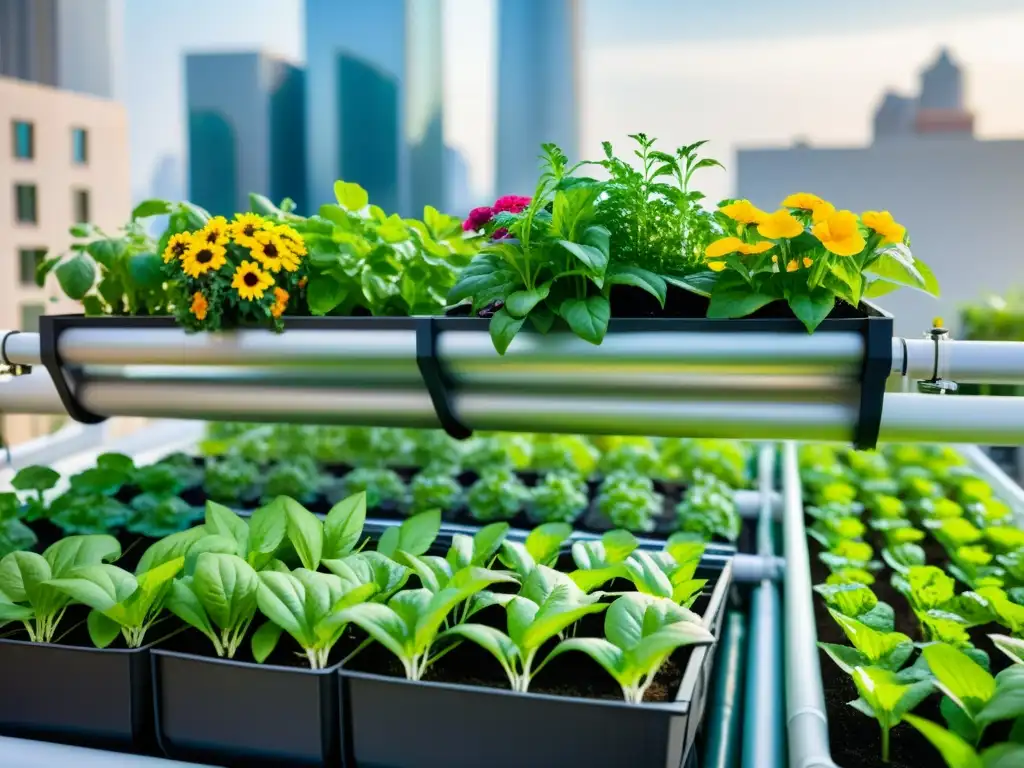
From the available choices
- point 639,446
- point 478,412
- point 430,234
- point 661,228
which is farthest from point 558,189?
point 639,446

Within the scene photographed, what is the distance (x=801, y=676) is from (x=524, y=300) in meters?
0.45

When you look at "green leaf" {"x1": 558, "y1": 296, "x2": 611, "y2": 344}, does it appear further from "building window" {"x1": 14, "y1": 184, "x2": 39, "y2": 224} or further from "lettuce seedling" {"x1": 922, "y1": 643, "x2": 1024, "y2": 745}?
"building window" {"x1": 14, "y1": 184, "x2": 39, "y2": 224}

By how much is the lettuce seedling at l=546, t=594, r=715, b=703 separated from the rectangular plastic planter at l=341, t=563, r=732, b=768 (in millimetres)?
35

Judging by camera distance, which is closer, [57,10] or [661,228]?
[661,228]

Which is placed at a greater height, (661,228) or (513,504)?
(661,228)

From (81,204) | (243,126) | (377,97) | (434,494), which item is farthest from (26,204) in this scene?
(434,494)

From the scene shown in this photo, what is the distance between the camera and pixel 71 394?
1048 mm

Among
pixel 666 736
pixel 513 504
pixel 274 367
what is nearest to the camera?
pixel 666 736

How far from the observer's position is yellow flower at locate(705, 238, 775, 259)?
854 millimetres

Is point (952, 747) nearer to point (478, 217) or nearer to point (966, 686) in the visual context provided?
point (966, 686)

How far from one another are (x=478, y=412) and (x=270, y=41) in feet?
23.0

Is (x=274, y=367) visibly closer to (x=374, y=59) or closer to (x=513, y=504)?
(x=513, y=504)

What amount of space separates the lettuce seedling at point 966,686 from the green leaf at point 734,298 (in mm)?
344

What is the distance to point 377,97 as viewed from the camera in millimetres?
7195
